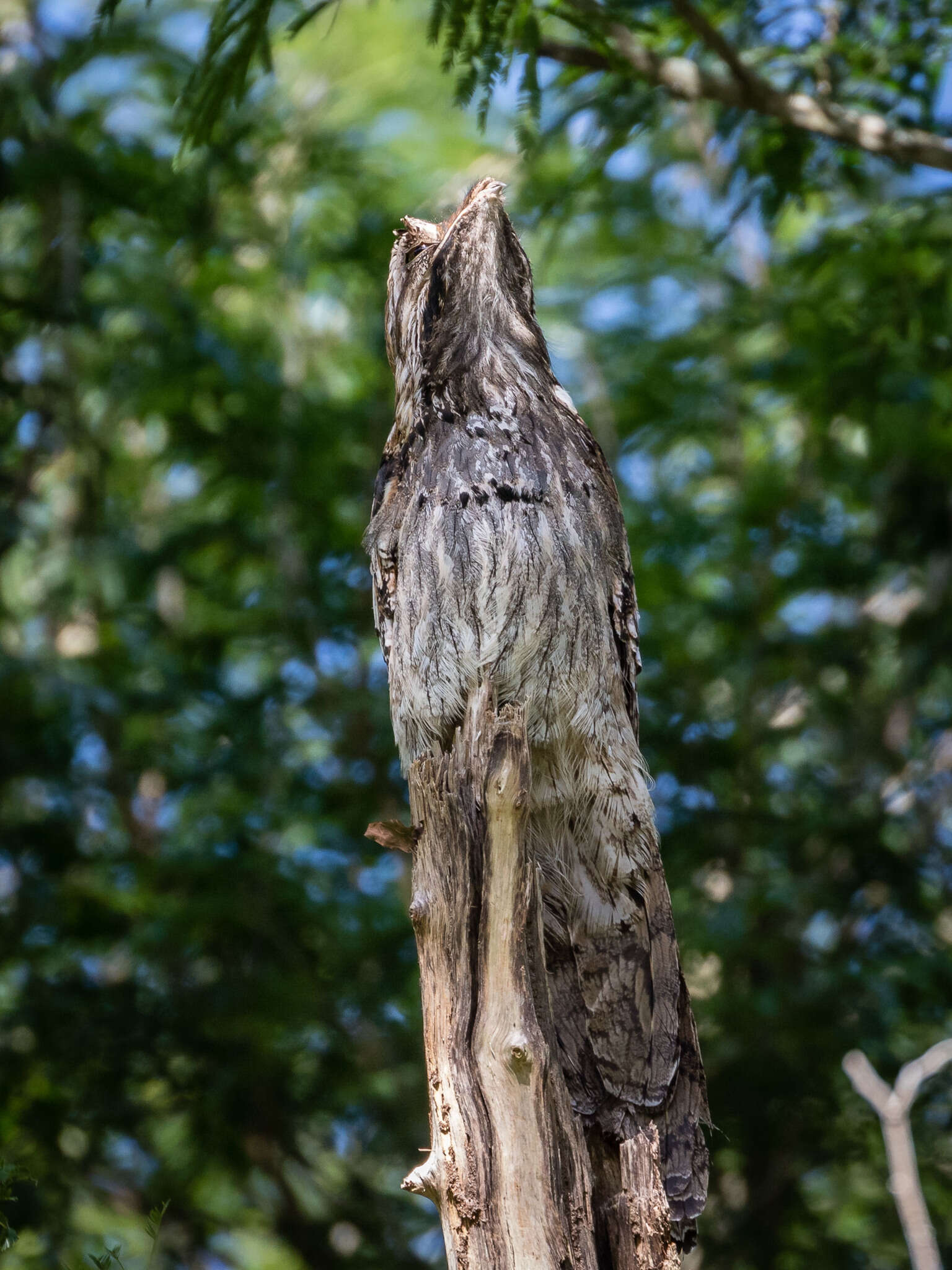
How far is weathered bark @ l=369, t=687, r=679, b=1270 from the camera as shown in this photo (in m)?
2.39

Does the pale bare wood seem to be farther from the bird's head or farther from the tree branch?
the tree branch

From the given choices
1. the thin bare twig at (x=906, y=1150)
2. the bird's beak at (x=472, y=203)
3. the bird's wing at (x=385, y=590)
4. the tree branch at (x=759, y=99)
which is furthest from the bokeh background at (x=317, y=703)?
the thin bare twig at (x=906, y=1150)

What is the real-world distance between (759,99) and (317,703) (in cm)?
423

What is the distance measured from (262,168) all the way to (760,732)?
4523mm

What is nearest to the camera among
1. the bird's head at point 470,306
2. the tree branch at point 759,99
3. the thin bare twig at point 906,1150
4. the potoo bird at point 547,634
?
the thin bare twig at point 906,1150

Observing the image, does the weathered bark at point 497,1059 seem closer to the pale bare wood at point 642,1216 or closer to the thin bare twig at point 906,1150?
the pale bare wood at point 642,1216

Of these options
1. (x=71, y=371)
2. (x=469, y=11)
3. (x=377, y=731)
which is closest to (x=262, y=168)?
(x=71, y=371)

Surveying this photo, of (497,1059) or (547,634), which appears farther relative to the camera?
(547,634)

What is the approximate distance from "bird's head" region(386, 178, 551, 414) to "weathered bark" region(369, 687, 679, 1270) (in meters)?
0.97

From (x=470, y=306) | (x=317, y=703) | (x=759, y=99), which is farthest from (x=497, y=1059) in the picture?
(x=317, y=703)

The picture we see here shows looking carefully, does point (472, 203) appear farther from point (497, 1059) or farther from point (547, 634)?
point (497, 1059)

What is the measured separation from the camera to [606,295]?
788cm

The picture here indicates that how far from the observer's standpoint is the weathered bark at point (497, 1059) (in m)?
2.39

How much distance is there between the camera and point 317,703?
727 cm
